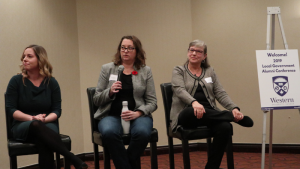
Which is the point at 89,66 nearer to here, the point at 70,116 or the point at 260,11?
the point at 70,116

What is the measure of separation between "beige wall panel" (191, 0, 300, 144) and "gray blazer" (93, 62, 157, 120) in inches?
70.6

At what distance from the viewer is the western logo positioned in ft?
10.3

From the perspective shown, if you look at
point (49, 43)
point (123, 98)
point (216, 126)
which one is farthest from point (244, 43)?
point (49, 43)

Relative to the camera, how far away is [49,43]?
4.00 m

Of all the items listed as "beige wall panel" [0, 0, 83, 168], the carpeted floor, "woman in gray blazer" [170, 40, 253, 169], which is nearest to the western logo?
"woman in gray blazer" [170, 40, 253, 169]

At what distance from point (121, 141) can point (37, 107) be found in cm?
77

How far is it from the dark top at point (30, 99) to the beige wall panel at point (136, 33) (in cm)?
146

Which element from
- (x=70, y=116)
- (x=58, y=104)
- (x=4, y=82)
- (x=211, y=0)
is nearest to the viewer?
(x=58, y=104)

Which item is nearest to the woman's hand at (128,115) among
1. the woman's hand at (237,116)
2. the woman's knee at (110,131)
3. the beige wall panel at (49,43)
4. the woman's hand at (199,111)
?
the woman's knee at (110,131)

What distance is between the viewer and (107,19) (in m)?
4.43

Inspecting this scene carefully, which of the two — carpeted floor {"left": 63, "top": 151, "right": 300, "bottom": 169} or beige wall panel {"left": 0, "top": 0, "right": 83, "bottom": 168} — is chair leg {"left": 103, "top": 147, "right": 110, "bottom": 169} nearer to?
carpeted floor {"left": 63, "top": 151, "right": 300, "bottom": 169}

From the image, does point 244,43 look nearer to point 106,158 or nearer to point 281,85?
point 281,85

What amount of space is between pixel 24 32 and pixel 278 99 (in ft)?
9.06

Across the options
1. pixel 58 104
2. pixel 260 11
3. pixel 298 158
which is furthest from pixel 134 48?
pixel 298 158
